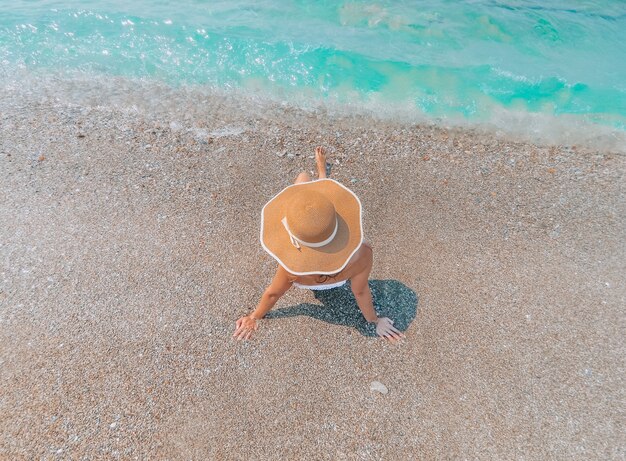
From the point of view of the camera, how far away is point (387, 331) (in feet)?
11.1

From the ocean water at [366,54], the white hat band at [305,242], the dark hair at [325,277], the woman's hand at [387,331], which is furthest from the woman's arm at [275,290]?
the ocean water at [366,54]

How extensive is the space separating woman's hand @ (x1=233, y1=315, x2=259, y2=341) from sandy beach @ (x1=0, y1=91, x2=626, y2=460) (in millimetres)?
70

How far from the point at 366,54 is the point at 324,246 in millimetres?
6799

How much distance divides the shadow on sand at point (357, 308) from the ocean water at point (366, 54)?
3426 mm

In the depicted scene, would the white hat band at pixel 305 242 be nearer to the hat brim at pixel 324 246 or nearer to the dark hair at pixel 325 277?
the hat brim at pixel 324 246

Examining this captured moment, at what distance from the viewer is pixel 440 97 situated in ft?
22.3

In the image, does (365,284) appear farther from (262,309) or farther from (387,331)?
(262,309)

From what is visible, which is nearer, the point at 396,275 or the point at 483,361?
the point at 483,361

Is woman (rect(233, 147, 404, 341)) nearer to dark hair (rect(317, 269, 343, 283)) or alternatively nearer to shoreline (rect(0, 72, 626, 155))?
dark hair (rect(317, 269, 343, 283))

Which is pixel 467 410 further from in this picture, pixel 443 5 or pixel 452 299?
pixel 443 5

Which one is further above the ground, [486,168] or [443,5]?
[443,5]

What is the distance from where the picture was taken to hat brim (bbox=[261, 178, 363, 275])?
2.34m

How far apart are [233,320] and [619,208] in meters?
4.53

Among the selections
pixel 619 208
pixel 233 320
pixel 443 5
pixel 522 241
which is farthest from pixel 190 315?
pixel 443 5
